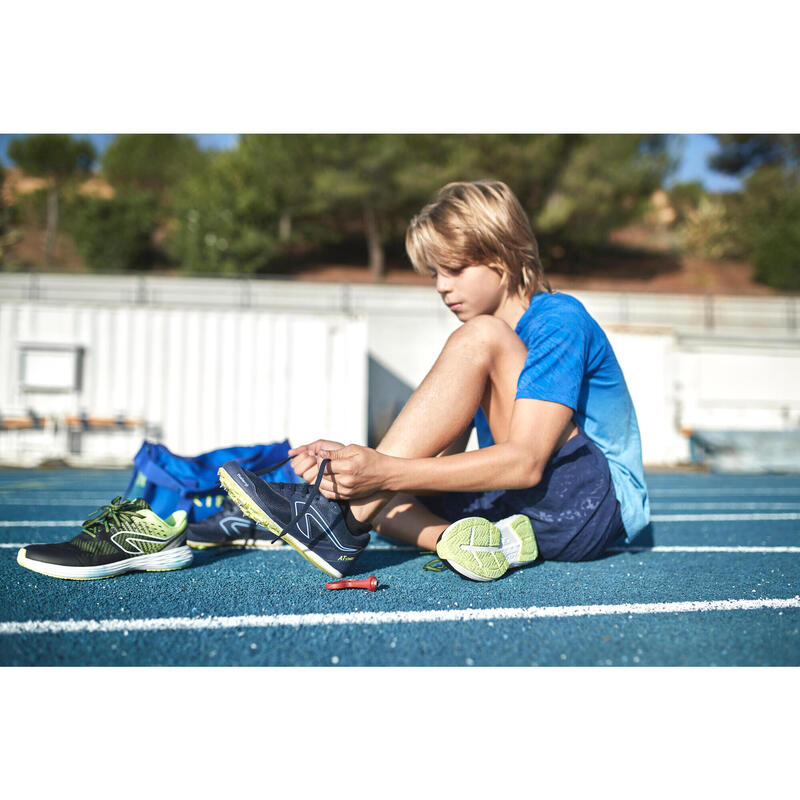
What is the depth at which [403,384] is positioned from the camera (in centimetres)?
1191

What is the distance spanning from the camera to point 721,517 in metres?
3.96

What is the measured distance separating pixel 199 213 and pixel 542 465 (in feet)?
86.0

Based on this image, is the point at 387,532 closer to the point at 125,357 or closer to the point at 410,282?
the point at 125,357

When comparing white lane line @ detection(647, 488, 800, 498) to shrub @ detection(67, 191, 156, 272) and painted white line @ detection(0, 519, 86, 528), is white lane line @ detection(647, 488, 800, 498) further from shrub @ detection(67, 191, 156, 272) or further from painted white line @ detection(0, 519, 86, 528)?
shrub @ detection(67, 191, 156, 272)

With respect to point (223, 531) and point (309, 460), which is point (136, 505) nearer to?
point (223, 531)

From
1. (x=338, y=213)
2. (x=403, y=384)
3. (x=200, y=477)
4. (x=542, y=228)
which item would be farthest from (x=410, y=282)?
(x=200, y=477)

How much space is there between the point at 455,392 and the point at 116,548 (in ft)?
3.92

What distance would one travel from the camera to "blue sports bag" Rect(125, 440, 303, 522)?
2668 mm

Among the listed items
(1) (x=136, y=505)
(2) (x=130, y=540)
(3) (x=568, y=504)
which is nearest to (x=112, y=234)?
(1) (x=136, y=505)

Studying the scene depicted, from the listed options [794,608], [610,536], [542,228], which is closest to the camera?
[794,608]

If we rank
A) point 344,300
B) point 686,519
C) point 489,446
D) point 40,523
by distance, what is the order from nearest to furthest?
point 489,446 < point 40,523 < point 686,519 < point 344,300

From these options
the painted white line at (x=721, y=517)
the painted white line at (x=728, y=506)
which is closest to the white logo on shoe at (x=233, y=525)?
the painted white line at (x=721, y=517)

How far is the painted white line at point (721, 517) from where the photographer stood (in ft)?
12.6

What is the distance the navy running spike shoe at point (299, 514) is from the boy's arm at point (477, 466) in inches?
2.7
